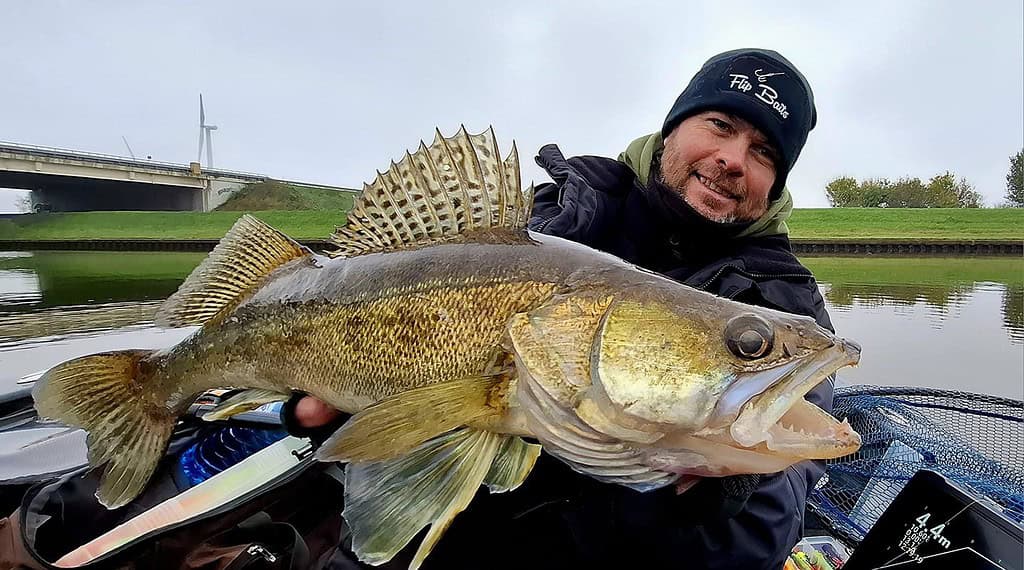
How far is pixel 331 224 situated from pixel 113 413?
1306 inches

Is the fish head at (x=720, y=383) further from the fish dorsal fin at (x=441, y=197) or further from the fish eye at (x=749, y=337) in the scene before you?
the fish dorsal fin at (x=441, y=197)

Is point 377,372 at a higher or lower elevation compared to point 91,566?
higher

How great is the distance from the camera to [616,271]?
1579mm

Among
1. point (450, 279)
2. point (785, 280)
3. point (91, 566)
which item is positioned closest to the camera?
point (450, 279)

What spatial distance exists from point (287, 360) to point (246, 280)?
1.52 feet

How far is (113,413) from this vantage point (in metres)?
2.31

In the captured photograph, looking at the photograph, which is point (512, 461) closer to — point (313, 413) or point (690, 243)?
point (313, 413)

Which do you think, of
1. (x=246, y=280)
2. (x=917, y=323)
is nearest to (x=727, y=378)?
(x=246, y=280)

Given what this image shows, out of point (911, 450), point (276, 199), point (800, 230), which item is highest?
point (276, 199)

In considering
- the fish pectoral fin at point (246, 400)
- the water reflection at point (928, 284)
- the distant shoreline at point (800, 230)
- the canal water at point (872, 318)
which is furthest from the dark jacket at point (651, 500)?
the distant shoreline at point (800, 230)

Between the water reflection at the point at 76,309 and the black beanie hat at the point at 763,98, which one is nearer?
the black beanie hat at the point at 763,98

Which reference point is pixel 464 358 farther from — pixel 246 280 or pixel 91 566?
pixel 91 566

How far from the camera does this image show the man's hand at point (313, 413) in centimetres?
204

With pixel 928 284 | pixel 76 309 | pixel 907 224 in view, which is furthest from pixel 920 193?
pixel 76 309
